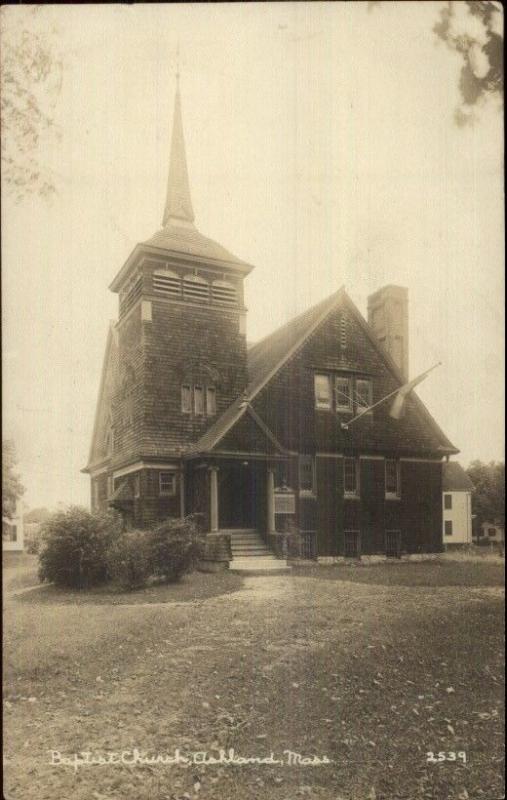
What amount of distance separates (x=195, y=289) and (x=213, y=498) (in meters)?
1.98

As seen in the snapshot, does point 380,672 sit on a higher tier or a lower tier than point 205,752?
higher

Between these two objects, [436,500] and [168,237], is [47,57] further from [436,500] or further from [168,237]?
[436,500]

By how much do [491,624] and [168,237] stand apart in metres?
4.53

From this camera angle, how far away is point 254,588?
507 centimetres

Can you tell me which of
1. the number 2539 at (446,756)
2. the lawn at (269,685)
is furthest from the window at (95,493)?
the number 2539 at (446,756)

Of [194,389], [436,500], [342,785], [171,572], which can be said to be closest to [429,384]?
[436,500]

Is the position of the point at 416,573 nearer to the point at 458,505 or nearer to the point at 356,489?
the point at 458,505

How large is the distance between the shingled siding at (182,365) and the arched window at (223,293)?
0.10 meters

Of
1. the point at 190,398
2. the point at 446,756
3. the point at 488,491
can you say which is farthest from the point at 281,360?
the point at 446,756

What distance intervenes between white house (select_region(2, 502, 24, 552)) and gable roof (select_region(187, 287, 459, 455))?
60.9 inches

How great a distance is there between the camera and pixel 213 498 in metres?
5.36

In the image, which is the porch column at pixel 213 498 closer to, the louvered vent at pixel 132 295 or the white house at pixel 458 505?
the louvered vent at pixel 132 295

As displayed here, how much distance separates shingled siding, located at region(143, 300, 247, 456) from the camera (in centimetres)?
522

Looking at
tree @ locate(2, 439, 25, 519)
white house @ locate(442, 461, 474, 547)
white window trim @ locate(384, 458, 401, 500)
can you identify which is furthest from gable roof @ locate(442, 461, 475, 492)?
tree @ locate(2, 439, 25, 519)
